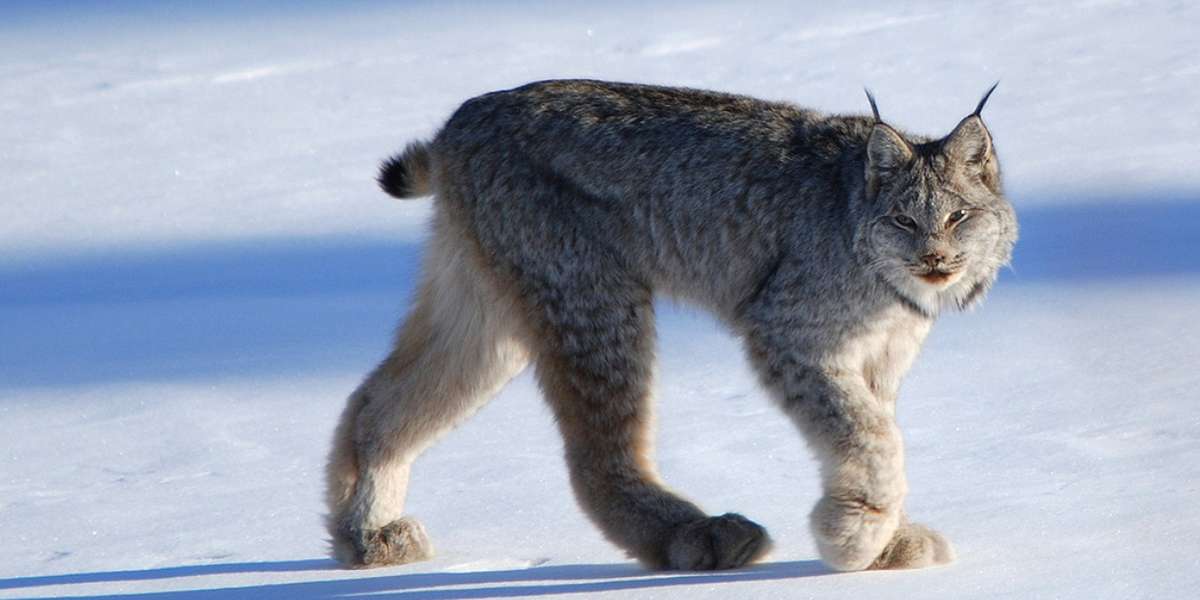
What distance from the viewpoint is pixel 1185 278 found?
6.74 meters

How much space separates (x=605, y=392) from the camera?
471 centimetres

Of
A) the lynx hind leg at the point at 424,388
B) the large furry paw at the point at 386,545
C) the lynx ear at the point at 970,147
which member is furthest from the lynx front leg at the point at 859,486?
the large furry paw at the point at 386,545

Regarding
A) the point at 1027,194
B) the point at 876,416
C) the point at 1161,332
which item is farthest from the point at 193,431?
the point at 1027,194

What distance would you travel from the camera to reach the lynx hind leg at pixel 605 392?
463cm

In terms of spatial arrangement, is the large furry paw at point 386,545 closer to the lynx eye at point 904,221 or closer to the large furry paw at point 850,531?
the large furry paw at point 850,531

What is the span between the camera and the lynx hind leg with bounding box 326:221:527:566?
4.92 metres

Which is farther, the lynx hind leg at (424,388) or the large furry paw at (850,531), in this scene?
the lynx hind leg at (424,388)

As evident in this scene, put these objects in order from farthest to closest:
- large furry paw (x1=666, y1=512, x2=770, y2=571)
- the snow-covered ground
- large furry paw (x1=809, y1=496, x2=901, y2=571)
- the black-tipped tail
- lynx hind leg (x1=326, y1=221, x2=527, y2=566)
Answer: the black-tipped tail → lynx hind leg (x1=326, y1=221, x2=527, y2=566) → the snow-covered ground → large furry paw (x1=666, y1=512, x2=770, y2=571) → large furry paw (x1=809, y1=496, x2=901, y2=571)

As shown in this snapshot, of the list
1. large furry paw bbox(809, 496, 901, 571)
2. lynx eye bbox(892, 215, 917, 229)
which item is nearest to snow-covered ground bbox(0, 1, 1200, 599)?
large furry paw bbox(809, 496, 901, 571)

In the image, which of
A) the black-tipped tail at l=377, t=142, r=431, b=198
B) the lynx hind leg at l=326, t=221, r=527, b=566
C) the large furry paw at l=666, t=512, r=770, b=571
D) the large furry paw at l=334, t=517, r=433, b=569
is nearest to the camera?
the large furry paw at l=666, t=512, r=770, b=571

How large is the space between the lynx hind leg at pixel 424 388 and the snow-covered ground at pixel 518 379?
0.53 feet

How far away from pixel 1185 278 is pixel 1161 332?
0.69 metres

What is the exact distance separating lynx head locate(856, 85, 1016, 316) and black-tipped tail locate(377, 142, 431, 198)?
1309 mm

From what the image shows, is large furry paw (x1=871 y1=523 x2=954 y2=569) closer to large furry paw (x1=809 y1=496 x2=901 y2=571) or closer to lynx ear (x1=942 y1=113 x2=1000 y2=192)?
large furry paw (x1=809 y1=496 x2=901 y2=571)
